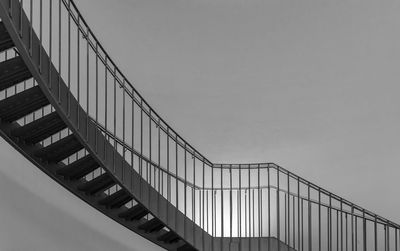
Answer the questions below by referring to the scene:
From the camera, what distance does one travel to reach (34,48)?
544 centimetres

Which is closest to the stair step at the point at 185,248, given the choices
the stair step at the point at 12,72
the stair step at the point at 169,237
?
the stair step at the point at 169,237

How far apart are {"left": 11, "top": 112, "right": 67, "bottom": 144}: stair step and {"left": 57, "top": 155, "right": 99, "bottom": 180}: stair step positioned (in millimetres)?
456

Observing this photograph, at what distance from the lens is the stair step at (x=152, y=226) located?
25.1ft

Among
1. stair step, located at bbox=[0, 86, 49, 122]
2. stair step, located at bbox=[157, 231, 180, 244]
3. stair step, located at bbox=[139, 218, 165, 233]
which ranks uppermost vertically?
stair step, located at bbox=[0, 86, 49, 122]

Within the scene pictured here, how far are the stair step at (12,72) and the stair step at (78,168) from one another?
120 cm

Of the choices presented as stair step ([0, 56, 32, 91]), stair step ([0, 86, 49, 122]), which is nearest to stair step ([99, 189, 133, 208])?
stair step ([0, 86, 49, 122])

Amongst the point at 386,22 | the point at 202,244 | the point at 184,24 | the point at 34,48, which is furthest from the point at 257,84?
the point at 34,48

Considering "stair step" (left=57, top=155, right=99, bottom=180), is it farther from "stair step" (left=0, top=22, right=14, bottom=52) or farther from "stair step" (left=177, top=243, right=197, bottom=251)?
"stair step" (left=177, top=243, right=197, bottom=251)

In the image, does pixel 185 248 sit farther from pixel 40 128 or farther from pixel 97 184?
pixel 40 128

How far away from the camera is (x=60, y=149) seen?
20.6 ft

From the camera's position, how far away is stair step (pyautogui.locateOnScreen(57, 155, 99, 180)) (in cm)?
644

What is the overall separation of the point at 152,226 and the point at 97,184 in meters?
1.29

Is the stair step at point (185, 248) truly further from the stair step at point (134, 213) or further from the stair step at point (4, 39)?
the stair step at point (4, 39)

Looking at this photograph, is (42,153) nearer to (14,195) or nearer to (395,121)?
(14,195)
